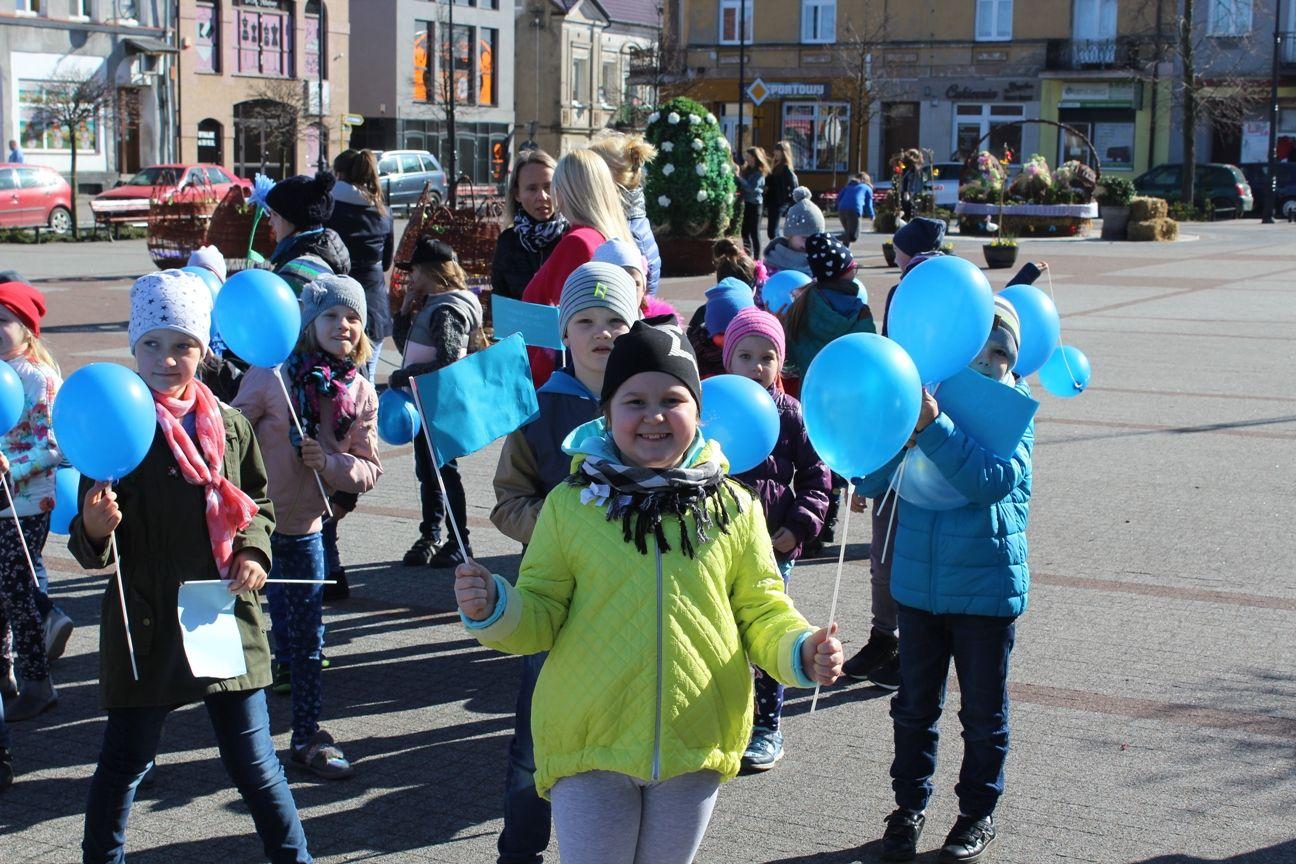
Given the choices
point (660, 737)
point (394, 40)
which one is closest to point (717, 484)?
point (660, 737)

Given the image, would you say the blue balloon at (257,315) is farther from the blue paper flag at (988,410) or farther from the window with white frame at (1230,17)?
the window with white frame at (1230,17)

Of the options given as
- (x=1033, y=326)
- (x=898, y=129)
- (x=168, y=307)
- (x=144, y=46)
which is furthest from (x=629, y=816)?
(x=898, y=129)

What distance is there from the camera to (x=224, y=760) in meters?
3.71

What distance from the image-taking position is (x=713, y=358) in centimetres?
616

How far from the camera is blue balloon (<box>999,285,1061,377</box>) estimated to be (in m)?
4.80

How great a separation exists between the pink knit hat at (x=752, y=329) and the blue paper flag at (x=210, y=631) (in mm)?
1954

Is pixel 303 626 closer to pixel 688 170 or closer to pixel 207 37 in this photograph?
pixel 688 170

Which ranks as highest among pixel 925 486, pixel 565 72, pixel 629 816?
pixel 565 72

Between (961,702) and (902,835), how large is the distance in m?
0.42

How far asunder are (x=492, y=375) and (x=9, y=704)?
9.74 feet

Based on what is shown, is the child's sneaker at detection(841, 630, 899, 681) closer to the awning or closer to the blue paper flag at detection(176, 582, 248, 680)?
the blue paper flag at detection(176, 582, 248, 680)

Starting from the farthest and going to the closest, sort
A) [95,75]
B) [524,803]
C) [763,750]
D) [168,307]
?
[95,75]
[763,750]
[524,803]
[168,307]

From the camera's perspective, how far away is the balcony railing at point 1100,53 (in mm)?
53688

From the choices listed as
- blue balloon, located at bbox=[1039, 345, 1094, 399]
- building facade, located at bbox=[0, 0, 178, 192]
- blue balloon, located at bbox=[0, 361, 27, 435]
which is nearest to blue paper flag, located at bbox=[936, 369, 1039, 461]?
blue balloon, located at bbox=[1039, 345, 1094, 399]
